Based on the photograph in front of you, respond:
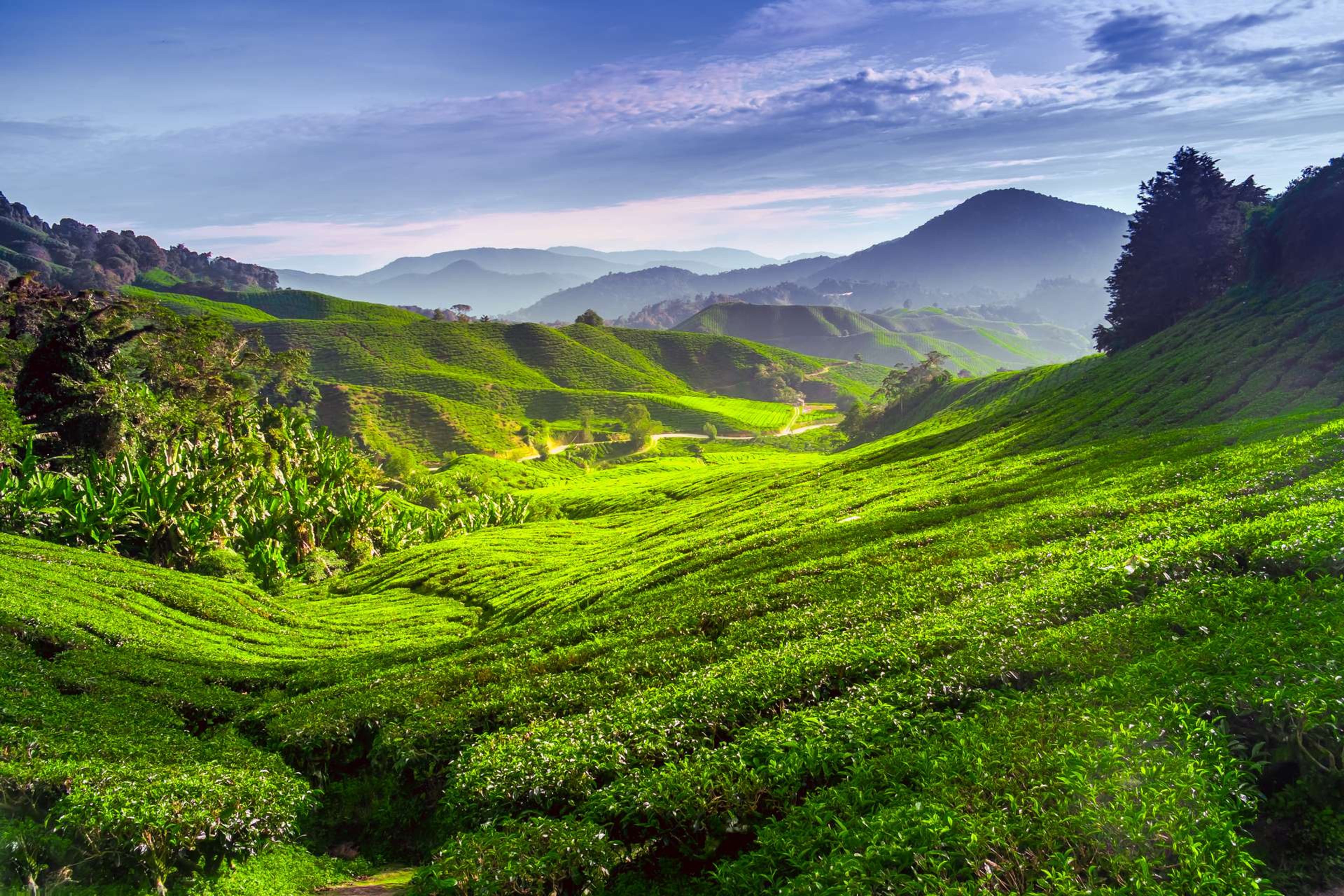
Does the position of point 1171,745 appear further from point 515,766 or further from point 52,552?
point 52,552

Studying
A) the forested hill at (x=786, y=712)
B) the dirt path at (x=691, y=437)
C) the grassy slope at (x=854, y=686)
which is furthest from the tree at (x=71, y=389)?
the dirt path at (x=691, y=437)

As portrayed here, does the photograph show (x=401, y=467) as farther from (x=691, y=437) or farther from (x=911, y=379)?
(x=911, y=379)

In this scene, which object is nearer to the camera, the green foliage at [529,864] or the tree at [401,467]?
the green foliage at [529,864]

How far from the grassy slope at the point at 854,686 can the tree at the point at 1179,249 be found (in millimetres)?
44385

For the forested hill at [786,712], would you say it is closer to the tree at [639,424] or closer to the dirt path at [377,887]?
the dirt path at [377,887]

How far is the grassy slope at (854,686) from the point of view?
787 cm

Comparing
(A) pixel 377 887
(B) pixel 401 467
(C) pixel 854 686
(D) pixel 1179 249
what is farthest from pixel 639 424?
(A) pixel 377 887

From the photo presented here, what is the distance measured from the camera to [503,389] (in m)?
193

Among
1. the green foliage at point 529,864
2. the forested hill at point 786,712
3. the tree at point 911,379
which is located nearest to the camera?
the forested hill at point 786,712

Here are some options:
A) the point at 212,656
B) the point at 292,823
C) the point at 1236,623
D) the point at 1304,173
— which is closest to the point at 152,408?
the point at 212,656

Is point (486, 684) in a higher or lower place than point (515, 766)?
lower

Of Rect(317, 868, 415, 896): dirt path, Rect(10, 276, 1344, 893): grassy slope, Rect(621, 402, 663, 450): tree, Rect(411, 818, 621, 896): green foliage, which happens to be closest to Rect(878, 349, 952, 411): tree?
Rect(621, 402, 663, 450): tree

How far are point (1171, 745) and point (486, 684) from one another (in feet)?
48.7

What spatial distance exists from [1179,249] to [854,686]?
8322cm
